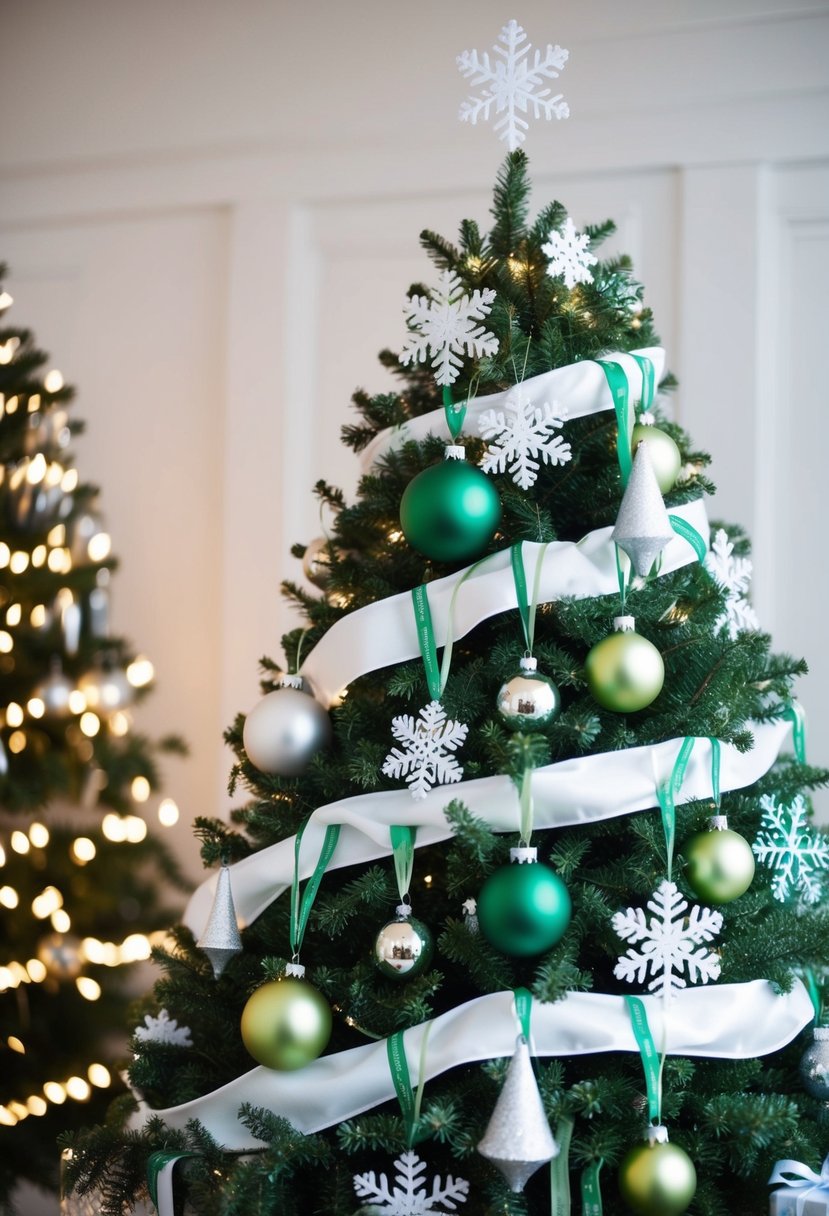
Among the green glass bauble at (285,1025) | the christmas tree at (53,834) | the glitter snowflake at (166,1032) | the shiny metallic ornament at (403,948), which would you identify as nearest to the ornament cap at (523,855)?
the shiny metallic ornament at (403,948)

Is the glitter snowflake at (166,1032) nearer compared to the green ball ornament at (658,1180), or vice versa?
the green ball ornament at (658,1180)

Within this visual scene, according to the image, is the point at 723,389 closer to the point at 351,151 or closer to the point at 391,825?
the point at 351,151

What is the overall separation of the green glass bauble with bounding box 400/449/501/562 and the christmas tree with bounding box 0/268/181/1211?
1071mm

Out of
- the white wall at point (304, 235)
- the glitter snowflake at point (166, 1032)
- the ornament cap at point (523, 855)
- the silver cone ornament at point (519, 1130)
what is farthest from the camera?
the white wall at point (304, 235)

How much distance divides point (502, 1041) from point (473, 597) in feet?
1.18

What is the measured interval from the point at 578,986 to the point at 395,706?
29cm

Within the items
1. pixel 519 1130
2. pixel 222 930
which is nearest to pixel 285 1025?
pixel 222 930

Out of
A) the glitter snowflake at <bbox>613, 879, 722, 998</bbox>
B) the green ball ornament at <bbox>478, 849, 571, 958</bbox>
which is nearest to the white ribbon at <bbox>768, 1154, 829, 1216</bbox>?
the glitter snowflake at <bbox>613, 879, 722, 998</bbox>

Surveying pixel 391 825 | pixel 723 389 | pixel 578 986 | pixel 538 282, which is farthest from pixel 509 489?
pixel 723 389

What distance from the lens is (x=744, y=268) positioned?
169 cm

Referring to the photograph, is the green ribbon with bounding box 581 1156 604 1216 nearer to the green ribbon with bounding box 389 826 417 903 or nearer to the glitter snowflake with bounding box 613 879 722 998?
the glitter snowflake with bounding box 613 879 722 998

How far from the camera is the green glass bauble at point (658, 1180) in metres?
0.76

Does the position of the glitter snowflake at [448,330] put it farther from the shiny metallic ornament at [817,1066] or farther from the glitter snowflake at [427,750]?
the shiny metallic ornament at [817,1066]

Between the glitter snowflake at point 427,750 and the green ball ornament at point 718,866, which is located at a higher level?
the glitter snowflake at point 427,750
